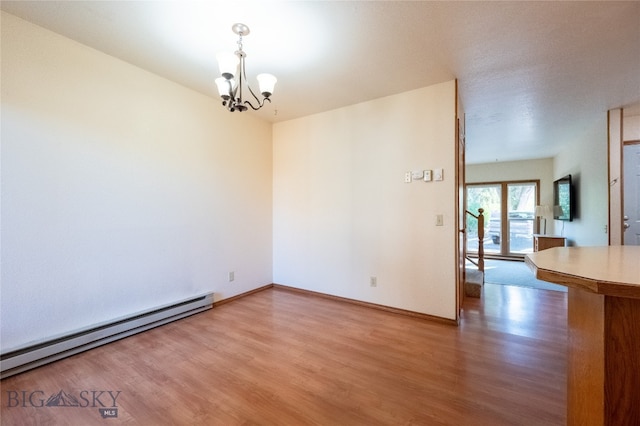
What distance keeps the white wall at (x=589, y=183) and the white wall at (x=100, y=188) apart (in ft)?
17.0

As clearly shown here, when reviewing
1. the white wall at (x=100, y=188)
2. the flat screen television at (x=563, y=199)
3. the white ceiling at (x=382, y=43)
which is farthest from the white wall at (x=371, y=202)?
the flat screen television at (x=563, y=199)

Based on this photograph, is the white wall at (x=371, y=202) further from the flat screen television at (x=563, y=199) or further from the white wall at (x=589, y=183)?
the flat screen television at (x=563, y=199)

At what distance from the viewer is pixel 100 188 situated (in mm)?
2289

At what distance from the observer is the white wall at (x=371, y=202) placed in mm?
2760

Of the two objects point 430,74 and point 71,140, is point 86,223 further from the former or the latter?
point 430,74

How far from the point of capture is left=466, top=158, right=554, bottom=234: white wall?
6289 millimetres

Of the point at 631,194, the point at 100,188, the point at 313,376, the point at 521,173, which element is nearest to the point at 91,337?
the point at 100,188

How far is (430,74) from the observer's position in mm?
2566

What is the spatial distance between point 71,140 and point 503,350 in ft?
13.1

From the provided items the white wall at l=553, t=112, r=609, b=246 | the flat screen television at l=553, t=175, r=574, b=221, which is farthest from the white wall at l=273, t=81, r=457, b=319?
the flat screen television at l=553, t=175, r=574, b=221

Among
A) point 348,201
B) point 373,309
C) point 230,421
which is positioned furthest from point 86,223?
point 373,309

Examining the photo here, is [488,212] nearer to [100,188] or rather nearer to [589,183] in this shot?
[589,183]

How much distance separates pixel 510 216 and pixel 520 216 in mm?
208

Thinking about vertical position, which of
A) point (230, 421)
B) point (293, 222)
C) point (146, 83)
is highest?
point (146, 83)
